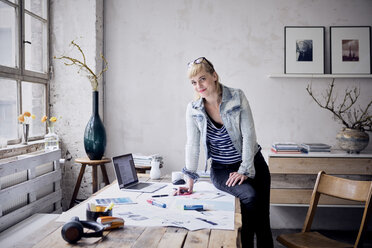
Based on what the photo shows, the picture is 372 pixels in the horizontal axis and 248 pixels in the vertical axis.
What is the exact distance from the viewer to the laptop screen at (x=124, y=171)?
8.01 feet

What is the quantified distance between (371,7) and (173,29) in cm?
217

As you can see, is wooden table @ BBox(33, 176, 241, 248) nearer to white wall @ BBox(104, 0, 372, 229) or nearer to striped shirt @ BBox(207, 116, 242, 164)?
striped shirt @ BBox(207, 116, 242, 164)

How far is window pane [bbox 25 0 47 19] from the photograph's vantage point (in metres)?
3.57

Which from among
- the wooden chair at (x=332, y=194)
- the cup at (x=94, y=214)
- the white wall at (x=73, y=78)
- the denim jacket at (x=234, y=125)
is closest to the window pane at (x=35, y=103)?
the white wall at (x=73, y=78)

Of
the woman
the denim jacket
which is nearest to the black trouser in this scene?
the woman

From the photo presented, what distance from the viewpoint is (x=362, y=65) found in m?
3.88

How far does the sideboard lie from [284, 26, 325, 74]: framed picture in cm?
96

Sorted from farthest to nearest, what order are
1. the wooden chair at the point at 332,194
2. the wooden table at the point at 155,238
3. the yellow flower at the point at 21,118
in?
1. the yellow flower at the point at 21,118
2. the wooden chair at the point at 332,194
3. the wooden table at the point at 155,238

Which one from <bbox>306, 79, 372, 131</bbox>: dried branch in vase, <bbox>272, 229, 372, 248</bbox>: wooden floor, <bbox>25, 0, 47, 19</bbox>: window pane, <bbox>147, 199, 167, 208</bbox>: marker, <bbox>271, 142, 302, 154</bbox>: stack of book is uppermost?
<bbox>25, 0, 47, 19</bbox>: window pane

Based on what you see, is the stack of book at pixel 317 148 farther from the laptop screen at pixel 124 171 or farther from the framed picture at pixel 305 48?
the laptop screen at pixel 124 171

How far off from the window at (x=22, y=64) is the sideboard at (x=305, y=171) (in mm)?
2418

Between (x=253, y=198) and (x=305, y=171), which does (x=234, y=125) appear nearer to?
(x=253, y=198)

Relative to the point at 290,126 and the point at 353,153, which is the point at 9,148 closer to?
the point at 290,126

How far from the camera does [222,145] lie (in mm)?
2541
